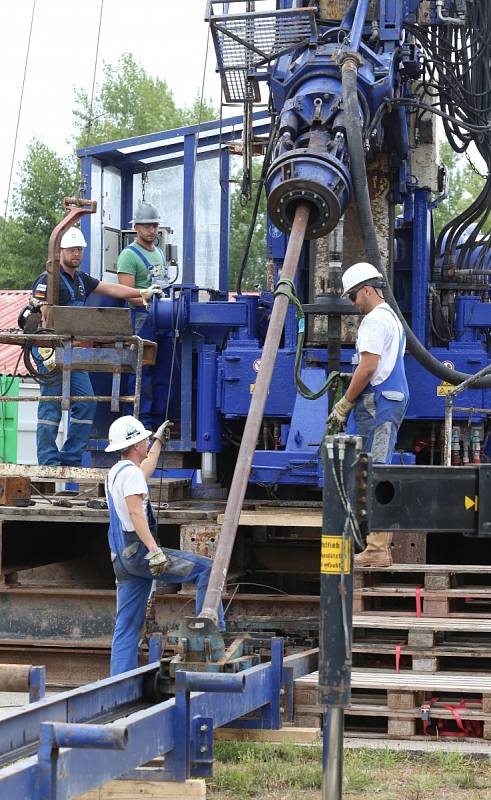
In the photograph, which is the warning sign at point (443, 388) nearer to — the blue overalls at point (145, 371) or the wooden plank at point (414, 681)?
the blue overalls at point (145, 371)

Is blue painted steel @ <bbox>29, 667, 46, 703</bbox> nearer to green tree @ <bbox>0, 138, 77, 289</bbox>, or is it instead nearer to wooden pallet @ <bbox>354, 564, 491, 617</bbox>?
wooden pallet @ <bbox>354, 564, 491, 617</bbox>

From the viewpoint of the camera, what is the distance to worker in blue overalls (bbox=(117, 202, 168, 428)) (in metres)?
9.57

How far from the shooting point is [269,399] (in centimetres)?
874

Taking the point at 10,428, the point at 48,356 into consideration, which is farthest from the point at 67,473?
the point at 10,428

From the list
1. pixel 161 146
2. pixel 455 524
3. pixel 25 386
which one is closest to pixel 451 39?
pixel 161 146

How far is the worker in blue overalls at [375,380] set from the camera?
23.2 feet

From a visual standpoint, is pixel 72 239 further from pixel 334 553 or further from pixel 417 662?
pixel 334 553

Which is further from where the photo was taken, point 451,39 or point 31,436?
point 31,436

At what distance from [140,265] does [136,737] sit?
17.5 ft

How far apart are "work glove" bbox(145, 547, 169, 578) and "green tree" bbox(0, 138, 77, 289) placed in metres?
27.0

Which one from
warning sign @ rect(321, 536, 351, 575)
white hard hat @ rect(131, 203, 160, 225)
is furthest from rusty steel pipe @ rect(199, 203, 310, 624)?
white hard hat @ rect(131, 203, 160, 225)

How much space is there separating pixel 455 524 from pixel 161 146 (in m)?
6.77

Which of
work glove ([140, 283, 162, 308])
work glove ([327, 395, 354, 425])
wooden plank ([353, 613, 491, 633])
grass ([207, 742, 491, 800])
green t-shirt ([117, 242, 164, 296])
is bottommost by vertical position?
grass ([207, 742, 491, 800])

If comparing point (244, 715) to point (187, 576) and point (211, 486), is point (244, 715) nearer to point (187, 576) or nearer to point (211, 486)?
point (187, 576)
